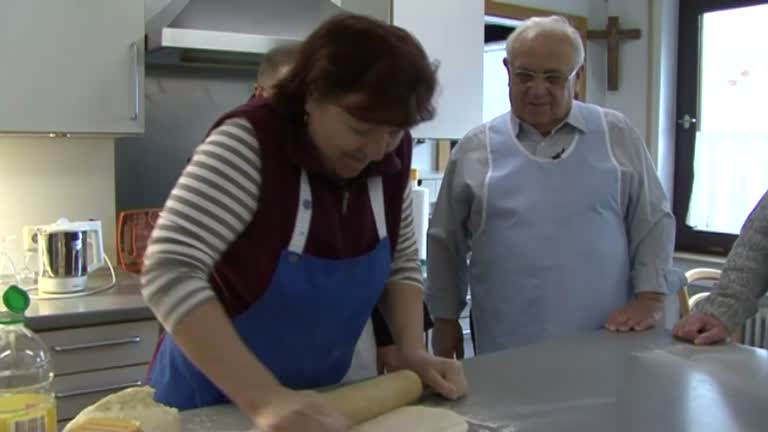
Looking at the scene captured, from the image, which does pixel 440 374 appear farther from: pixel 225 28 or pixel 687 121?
pixel 687 121

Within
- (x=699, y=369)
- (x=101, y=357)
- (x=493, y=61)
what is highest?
(x=493, y=61)

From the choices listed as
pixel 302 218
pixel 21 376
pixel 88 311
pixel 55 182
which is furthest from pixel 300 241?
pixel 55 182

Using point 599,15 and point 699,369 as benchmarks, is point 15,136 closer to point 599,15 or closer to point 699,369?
point 699,369

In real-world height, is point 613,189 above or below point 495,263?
above

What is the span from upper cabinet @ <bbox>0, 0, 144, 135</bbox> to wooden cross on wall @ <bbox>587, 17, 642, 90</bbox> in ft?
7.08

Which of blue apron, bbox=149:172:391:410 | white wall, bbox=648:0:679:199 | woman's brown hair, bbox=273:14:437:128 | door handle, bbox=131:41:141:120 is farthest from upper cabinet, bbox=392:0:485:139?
woman's brown hair, bbox=273:14:437:128

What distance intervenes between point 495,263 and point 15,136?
1.44 metres

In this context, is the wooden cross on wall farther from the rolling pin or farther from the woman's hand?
the woman's hand

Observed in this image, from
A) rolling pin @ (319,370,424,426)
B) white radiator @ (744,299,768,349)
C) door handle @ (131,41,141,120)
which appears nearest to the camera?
rolling pin @ (319,370,424,426)

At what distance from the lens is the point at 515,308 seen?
5.24 ft

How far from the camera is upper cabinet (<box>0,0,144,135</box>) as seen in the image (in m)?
1.97

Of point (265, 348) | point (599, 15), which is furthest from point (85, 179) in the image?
point (599, 15)

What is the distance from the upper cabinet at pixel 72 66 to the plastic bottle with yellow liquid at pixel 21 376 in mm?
1157

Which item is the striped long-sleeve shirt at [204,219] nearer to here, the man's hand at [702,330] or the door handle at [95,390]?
the man's hand at [702,330]
